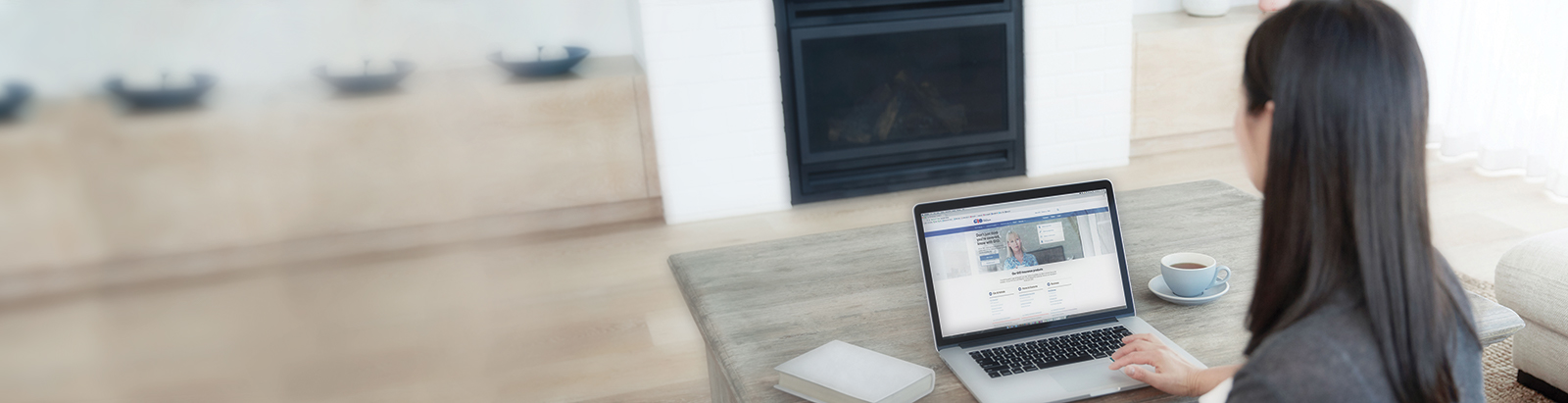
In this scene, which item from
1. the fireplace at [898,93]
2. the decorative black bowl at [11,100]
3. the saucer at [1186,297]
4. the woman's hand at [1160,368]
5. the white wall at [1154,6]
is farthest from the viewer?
the white wall at [1154,6]

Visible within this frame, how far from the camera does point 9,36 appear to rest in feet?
10.0

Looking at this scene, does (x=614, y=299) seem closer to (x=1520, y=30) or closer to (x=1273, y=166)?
(x=1273, y=166)

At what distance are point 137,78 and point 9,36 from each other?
35 centimetres

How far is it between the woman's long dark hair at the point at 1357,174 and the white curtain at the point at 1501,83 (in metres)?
3.17

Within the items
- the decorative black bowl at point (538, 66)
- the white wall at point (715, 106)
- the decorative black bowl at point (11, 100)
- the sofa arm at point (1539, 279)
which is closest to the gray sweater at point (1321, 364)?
the sofa arm at point (1539, 279)

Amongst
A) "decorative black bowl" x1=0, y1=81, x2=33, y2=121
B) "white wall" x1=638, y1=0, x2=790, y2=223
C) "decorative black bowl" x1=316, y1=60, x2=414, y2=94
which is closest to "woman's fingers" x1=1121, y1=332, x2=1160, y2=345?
"white wall" x1=638, y1=0, x2=790, y2=223

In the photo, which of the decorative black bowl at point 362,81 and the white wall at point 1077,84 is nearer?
the decorative black bowl at point 362,81

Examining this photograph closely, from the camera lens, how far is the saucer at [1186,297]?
1324 mm

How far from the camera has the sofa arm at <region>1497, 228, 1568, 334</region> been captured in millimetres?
1876

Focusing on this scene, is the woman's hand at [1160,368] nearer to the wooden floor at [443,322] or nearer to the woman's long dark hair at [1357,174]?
the woman's long dark hair at [1357,174]

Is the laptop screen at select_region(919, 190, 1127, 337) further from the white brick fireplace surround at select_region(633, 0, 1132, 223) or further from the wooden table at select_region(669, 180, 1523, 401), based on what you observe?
the white brick fireplace surround at select_region(633, 0, 1132, 223)

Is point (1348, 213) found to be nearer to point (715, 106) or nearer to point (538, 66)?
point (715, 106)

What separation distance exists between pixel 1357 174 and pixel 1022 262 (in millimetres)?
491

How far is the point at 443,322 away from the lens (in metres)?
2.74
